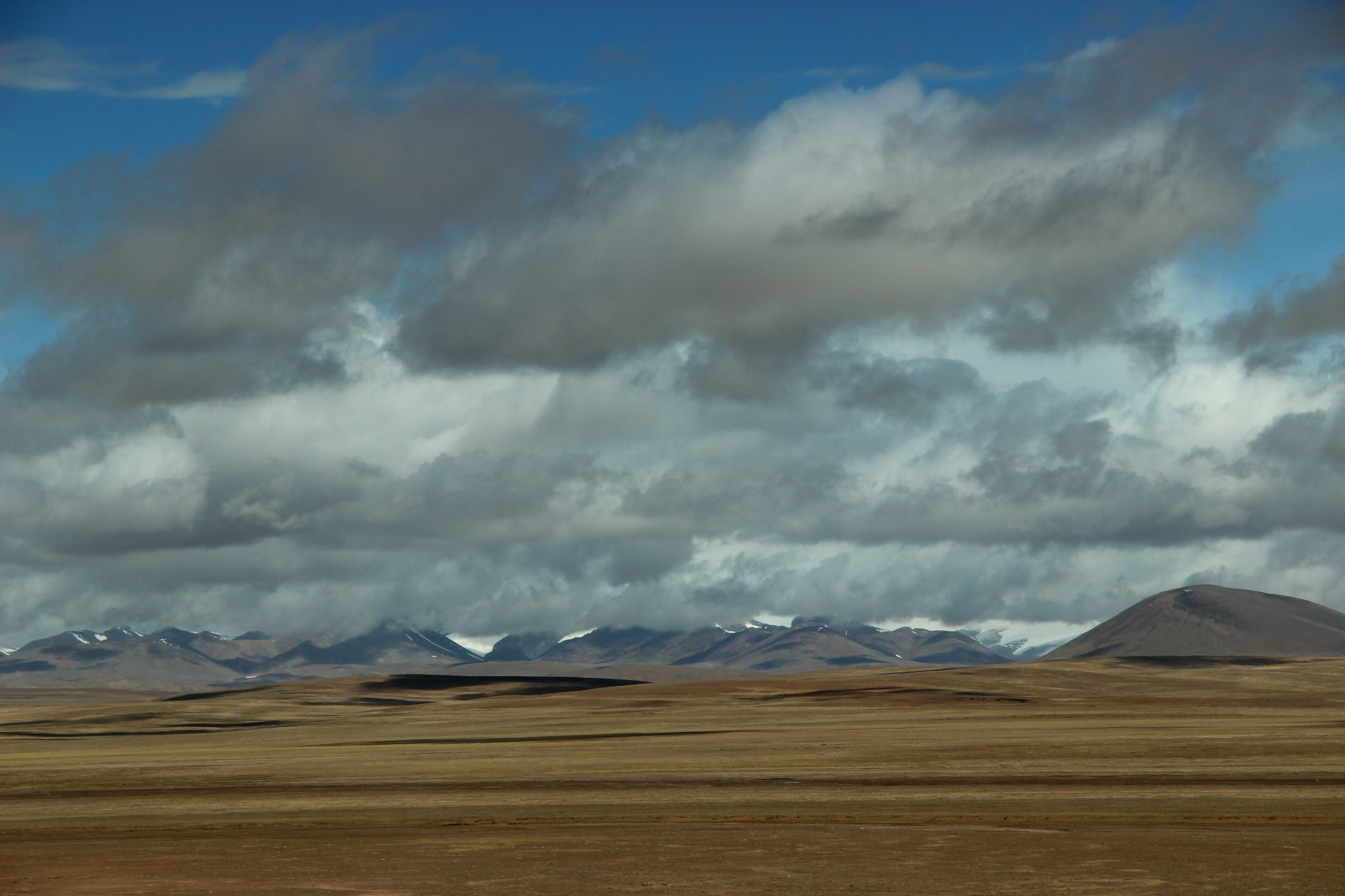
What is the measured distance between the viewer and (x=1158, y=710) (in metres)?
117

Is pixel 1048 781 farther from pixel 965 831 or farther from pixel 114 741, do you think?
pixel 114 741

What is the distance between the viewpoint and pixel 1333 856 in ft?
108

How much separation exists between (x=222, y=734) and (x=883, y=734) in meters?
71.4

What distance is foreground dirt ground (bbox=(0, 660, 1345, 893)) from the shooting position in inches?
1302

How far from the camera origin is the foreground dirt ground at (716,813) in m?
33.1

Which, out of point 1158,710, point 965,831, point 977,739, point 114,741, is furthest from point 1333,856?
point 114,741

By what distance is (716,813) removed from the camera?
46.3m

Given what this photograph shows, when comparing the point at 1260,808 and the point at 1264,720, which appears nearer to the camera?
the point at 1260,808

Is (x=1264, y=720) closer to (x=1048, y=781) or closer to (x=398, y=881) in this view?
(x=1048, y=781)

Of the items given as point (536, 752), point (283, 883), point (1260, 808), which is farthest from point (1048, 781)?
point (536, 752)

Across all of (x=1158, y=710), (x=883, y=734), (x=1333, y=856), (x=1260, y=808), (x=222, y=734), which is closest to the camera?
(x=1333, y=856)

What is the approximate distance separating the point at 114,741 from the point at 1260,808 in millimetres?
106637

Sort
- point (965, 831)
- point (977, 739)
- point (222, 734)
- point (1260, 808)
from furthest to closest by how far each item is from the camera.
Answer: point (222, 734), point (977, 739), point (1260, 808), point (965, 831)

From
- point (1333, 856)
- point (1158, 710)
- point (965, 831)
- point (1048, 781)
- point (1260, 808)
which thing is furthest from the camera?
point (1158, 710)
